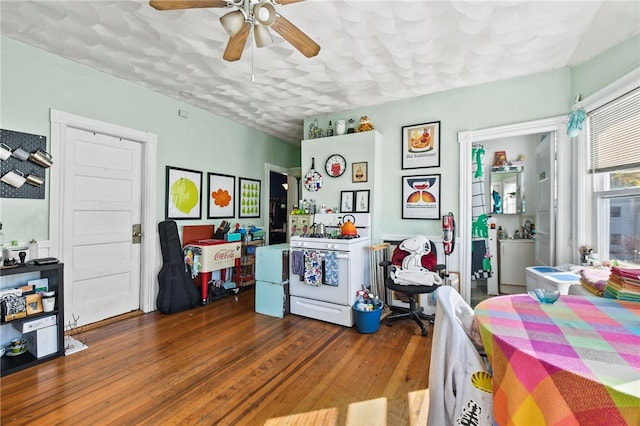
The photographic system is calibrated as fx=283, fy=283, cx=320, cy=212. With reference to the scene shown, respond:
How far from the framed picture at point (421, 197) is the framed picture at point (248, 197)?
2.52 metres

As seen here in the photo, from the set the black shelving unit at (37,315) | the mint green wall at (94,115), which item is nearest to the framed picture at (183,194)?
the mint green wall at (94,115)

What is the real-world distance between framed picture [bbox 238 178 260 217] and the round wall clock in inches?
58.2

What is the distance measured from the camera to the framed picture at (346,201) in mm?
3838

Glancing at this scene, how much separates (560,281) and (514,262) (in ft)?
6.27

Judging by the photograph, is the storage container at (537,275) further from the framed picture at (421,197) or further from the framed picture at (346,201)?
the framed picture at (346,201)

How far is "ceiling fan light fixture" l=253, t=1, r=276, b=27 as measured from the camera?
1596 mm

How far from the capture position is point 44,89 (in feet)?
8.54

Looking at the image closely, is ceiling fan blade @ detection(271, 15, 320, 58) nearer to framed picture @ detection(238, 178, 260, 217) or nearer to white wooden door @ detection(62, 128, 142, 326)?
white wooden door @ detection(62, 128, 142, 326)

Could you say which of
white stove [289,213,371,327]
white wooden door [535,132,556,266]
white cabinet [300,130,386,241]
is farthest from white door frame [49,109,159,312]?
white wooden door [535,132,556,266]

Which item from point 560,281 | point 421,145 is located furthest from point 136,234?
point 560,281

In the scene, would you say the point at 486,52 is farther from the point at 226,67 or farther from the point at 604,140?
the point at 226,67

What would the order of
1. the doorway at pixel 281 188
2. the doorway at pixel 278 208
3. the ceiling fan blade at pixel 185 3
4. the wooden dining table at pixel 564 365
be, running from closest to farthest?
the wooden dining table at pixel 564 365 < the ceiling fan blade at pixel 185 3 < the doorway at pixel 281 188 < the doorway at pixel 278 208

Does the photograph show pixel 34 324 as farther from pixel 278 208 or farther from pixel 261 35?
pixel 278 208

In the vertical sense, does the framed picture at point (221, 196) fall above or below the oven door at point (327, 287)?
above
